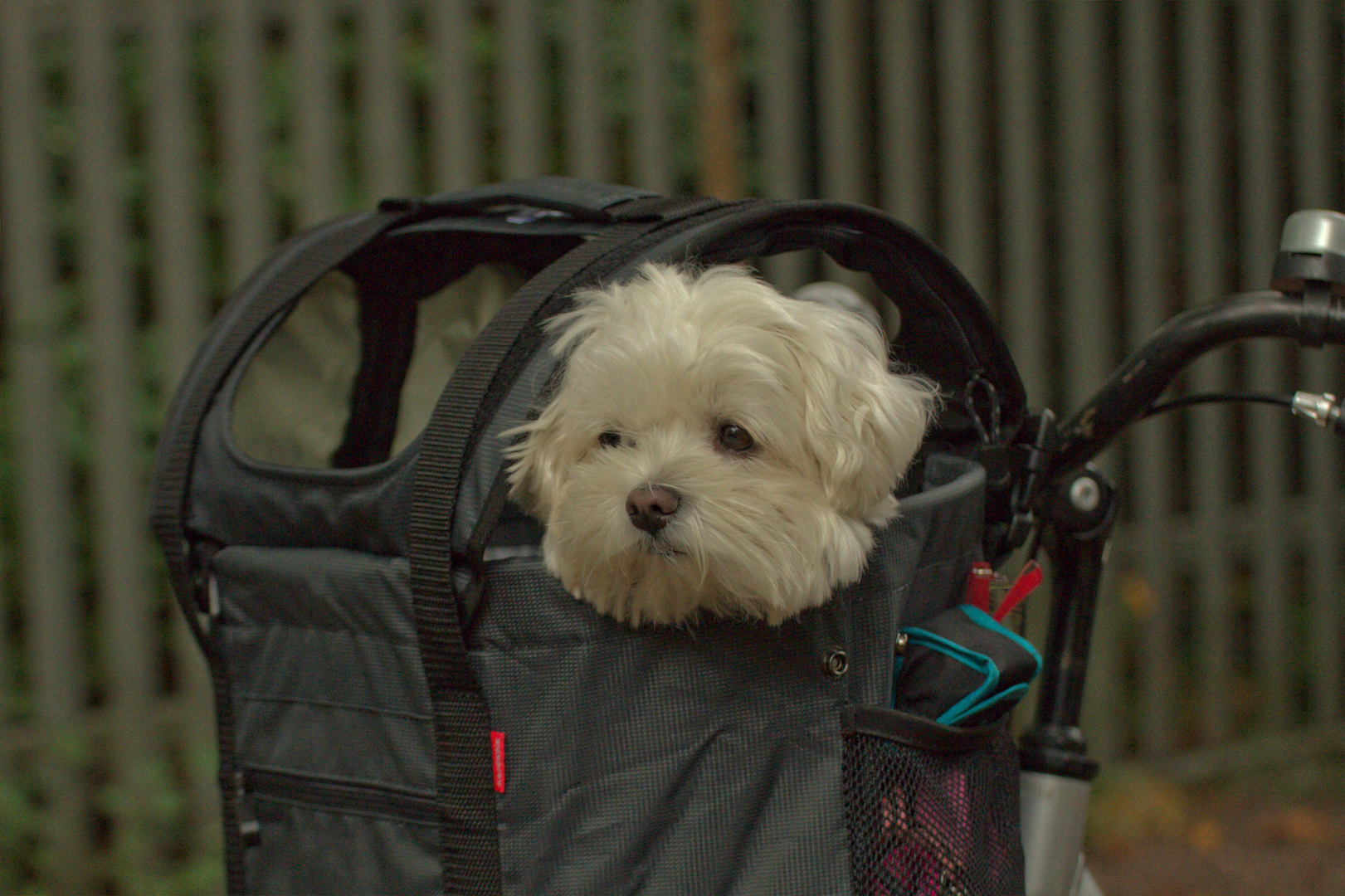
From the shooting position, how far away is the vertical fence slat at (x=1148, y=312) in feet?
11.2

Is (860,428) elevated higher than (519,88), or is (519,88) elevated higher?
(519,88)

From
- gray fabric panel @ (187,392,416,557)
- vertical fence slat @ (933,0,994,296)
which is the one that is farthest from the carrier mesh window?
vertical fence slat @ (933,0,994,296)

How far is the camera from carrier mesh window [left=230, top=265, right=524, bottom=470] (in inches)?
72.9

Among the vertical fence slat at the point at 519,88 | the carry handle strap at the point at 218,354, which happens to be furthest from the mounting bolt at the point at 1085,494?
the vertical fence slat at the point at 519,88

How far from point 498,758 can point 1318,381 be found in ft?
10.4

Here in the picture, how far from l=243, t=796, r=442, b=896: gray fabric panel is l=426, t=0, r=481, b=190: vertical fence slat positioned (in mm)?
1722

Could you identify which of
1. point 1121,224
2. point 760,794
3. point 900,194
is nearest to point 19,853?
point 760,794

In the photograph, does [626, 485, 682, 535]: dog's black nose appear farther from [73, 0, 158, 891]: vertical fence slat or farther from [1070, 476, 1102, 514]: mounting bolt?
[73, 0, 158, 891]: vertical fence slat

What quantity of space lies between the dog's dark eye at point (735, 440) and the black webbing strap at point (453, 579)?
0.20 metres

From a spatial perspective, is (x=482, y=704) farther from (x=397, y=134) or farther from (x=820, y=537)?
(x=397, y=134)

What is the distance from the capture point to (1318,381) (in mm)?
3631

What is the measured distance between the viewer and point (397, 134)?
9.43ft

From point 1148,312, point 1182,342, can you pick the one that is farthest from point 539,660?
point 1148,312

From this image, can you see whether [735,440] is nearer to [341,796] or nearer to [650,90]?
[341,796]
